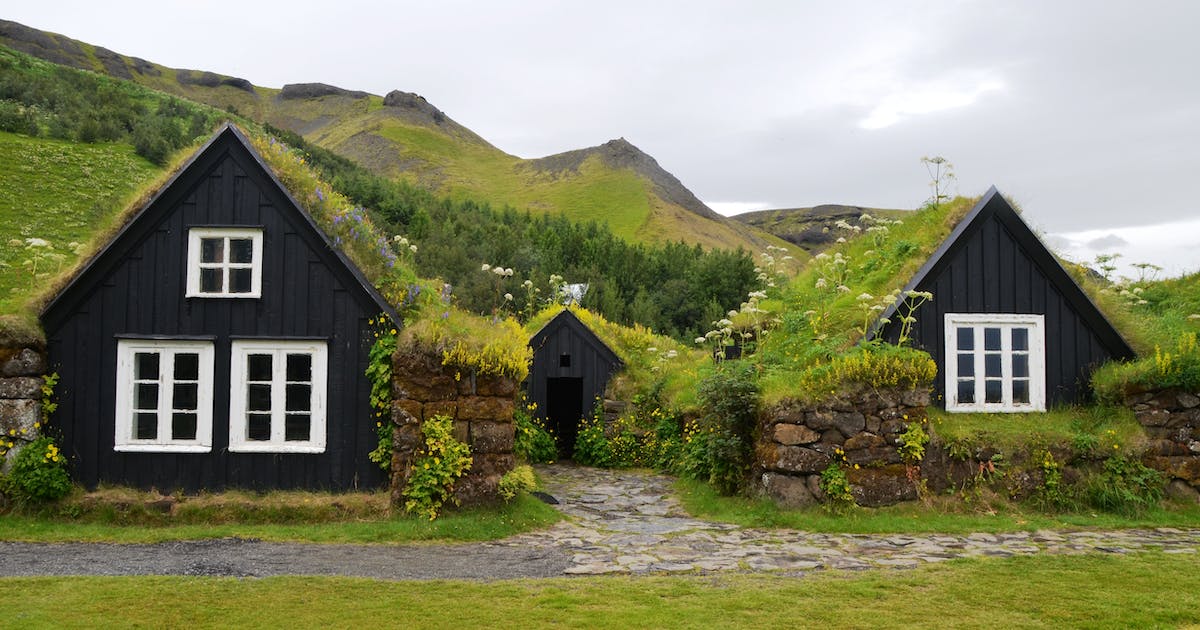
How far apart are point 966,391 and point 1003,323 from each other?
4.50 ft

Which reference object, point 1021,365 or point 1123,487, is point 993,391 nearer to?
point 1021,365

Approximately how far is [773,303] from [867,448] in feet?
20.6

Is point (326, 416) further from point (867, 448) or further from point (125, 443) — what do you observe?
point (867, 448)

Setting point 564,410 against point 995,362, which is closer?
point 995,362

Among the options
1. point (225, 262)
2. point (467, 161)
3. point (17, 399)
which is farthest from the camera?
point (467, 161)

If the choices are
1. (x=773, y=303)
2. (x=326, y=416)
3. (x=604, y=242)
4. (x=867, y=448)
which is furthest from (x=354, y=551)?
(x=604, y=242)

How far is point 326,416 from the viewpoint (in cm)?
1224

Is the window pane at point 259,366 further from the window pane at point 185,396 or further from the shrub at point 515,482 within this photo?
the shrub at point 515,482

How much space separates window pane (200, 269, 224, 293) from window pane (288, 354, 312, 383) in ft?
4.98

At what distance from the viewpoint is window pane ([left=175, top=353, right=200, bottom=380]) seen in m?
12.3

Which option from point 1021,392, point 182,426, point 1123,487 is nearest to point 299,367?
point 182,426

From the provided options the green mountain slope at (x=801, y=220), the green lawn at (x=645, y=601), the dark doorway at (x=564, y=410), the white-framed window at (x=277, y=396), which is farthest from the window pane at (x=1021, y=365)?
the green mountain slope at (x=801, y=220)

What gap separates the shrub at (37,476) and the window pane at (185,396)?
171 cm

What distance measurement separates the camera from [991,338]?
47.2 ft
